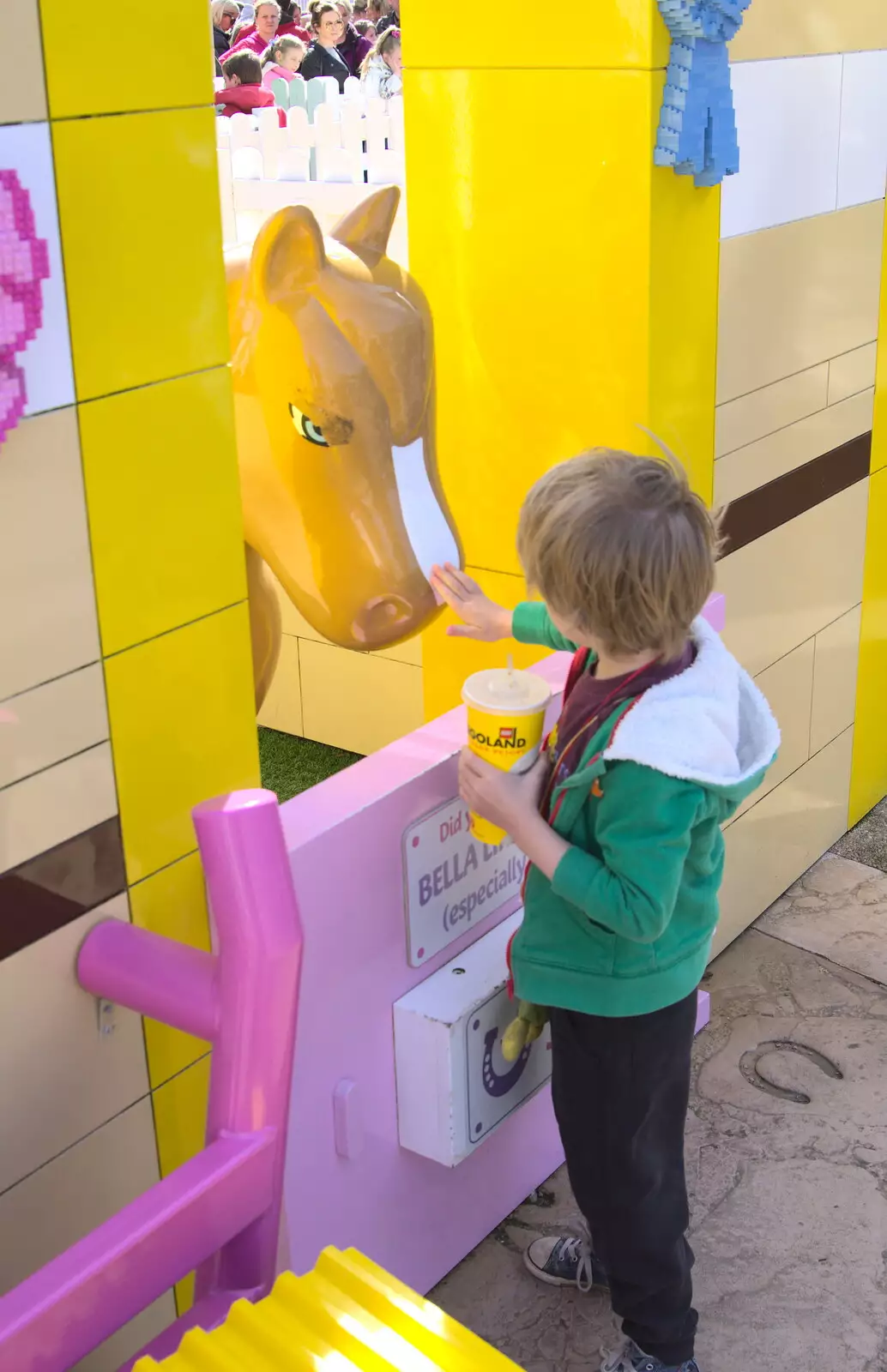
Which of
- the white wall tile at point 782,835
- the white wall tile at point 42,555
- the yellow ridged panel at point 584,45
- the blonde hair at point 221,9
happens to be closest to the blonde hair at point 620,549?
the white wall tile at point 42,555

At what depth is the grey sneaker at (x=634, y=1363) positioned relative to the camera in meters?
2.11

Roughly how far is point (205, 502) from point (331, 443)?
1.38ft

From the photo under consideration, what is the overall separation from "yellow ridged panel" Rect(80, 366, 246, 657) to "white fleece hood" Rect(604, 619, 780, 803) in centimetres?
53

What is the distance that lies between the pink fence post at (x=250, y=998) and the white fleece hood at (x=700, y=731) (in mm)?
469

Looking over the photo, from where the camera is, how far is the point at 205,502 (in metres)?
1.71

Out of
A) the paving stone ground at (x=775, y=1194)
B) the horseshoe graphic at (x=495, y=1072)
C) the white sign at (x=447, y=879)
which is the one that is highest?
the white sign at (x=447, y=879)

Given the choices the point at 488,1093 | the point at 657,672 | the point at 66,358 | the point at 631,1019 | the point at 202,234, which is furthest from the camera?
the point at 488,1093

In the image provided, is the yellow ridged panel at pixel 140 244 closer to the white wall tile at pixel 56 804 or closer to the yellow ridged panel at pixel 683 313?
the white wall tile at pixel 56 804

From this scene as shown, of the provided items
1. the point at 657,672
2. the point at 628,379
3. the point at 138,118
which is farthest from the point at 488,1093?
the point at 138,118

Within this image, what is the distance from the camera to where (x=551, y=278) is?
97.6 inches

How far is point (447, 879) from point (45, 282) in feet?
3.70

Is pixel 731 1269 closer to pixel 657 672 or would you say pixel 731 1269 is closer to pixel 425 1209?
pixel 425 1209

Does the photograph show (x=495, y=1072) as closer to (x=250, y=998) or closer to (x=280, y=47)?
(x=250, y=998)

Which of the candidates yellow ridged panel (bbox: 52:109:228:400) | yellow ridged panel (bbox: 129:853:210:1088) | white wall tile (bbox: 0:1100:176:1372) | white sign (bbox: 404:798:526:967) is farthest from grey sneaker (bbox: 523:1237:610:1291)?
yellow ridged panel (bbox: 52:109:228:400)
